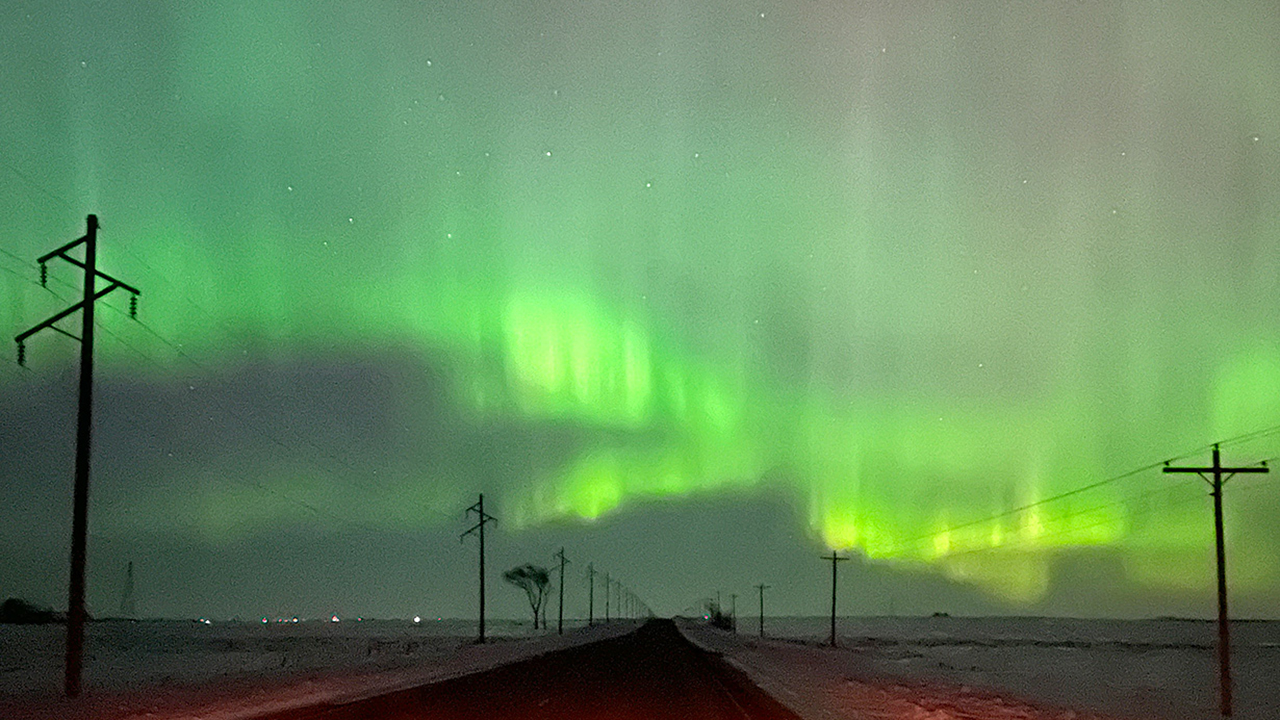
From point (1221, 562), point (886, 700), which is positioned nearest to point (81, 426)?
point (886, 700)

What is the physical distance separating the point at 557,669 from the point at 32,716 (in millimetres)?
26449

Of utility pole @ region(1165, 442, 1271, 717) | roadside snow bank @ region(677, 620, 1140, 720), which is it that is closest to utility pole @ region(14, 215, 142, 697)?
roadside snow bank @ region(677, 620, 1140, 720)

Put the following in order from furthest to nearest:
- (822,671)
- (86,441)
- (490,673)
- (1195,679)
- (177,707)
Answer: (1195,679)
(822,671)
(490,673)
(86,441)
(177,707)

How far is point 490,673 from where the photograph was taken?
49.1 meters

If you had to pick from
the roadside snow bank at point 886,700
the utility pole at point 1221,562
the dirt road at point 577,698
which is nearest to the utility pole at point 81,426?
the dirt road at point 577,698

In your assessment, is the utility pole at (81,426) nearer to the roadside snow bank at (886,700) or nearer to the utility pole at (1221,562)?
the roadside snow bank at (886,700)

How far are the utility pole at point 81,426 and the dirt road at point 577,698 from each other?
7.07 m

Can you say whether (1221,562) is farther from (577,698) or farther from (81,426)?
(81,426)

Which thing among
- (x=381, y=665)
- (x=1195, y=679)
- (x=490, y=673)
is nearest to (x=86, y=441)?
(x=490, y=673)

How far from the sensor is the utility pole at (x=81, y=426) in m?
32.1

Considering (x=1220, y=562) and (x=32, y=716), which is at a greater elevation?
(x=1220, y=562)

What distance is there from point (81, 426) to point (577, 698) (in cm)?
1422

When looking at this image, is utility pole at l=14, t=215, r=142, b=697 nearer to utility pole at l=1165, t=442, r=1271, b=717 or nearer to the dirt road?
the dirt road

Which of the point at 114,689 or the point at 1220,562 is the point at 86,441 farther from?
the point at 1220,562
